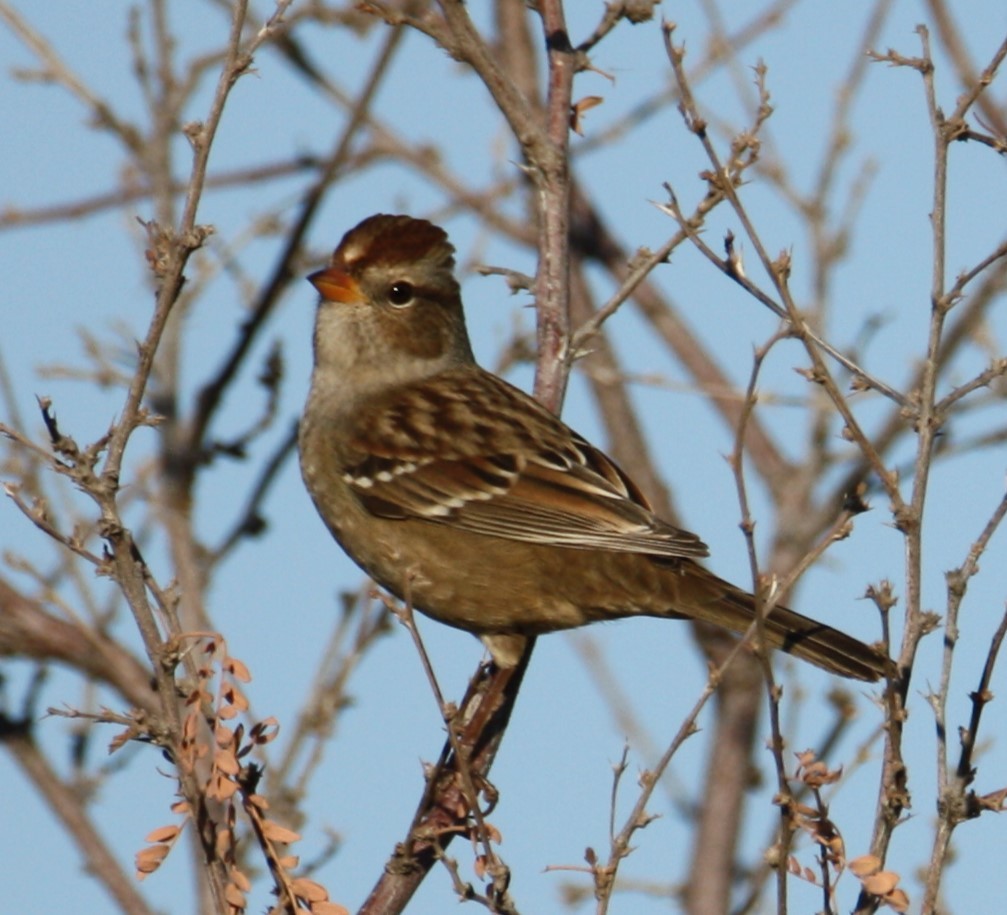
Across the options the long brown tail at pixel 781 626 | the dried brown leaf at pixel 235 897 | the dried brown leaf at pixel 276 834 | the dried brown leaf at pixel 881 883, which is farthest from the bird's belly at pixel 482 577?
the dried brown leaf at pixel 881 883

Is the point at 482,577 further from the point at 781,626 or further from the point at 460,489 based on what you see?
the point at 781,626

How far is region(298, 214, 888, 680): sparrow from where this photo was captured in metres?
4.72

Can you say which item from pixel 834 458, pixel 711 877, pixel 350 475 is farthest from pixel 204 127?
pixel 834 458

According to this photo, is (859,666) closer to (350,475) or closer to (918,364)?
(350,475)

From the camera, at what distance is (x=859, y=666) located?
436 cm

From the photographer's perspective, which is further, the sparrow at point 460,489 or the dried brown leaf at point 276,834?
the sparrow at point 460,489

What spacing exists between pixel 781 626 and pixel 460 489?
1.15 metres

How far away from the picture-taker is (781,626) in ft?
14.5

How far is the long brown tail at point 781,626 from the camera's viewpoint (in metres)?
4.35

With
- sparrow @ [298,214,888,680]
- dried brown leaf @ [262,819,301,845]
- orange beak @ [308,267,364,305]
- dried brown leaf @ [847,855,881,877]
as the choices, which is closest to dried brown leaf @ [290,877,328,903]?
dried brown leaf @ [262,819,301,845]

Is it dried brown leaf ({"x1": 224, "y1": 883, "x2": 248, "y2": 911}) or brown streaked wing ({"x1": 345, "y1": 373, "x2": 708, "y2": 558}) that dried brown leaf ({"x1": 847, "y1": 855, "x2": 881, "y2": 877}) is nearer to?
dried brown leaf ({"x1": 224, "y1": 883, "x2": 248, "y2": 911})

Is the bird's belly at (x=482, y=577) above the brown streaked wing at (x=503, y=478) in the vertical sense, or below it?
below

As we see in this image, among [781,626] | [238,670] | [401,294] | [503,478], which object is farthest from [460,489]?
[238,670]

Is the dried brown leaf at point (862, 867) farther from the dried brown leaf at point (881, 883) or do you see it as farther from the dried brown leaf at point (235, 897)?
the dried brown leaf at point (235, 897)
